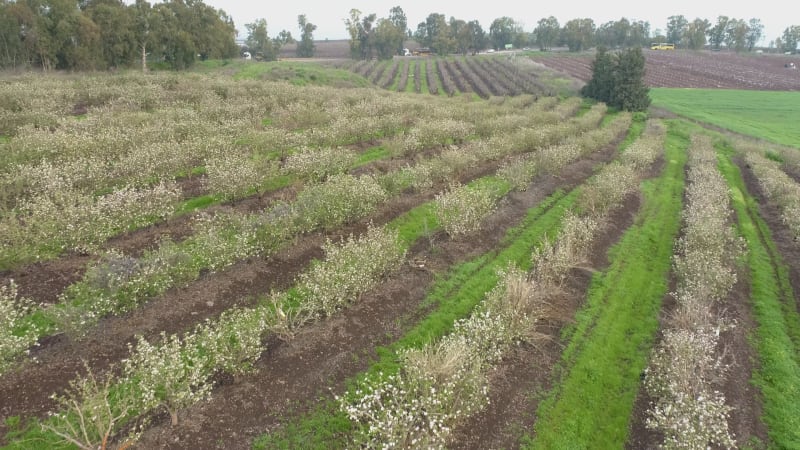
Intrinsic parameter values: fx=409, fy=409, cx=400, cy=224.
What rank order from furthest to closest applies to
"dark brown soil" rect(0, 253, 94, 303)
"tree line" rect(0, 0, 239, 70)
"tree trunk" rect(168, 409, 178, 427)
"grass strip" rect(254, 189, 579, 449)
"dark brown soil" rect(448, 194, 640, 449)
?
"tree line" rect(0, 0, 239, 70) < "dark brown soil" rect(0, 253, 94, 303) < "dark brown soil" rect(448, 194, 640, 449) < "grass strip" rect(254, 189, 579, 449) < "tree trunk" rect(168, 409, 178, 427)

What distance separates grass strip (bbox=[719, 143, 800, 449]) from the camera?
54.6 feet

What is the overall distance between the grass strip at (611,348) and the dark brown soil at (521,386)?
1.41 ft

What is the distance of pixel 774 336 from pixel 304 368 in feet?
79.3

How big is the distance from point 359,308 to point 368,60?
6938 inches

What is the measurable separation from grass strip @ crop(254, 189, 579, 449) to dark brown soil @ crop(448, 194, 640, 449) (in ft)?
11.5

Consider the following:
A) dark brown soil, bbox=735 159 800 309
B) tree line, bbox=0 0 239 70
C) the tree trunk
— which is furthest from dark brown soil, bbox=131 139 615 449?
tree line, bbox=0 0 239 70

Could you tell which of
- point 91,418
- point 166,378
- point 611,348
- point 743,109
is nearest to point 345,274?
point 166,378

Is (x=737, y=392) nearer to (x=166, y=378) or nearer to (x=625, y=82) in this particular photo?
(x=166, y=378)

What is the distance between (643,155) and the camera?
45156mm

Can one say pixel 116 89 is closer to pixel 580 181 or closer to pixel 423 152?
pixel 423 152

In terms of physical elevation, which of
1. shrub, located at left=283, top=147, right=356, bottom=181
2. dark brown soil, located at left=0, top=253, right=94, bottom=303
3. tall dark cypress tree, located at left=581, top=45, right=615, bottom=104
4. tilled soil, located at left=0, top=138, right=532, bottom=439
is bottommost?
tilled soil, located at left=0, top=138, right=532, bottom=439

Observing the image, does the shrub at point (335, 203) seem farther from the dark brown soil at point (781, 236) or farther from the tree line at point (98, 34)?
the tree line at point (98, 34)

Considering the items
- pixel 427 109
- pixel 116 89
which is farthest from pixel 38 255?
pixel 427 109

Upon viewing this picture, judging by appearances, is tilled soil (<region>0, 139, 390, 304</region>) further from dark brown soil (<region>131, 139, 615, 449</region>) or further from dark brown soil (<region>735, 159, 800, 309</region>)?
dark brown soil (<region>735, 159, 800, 309</region>)
